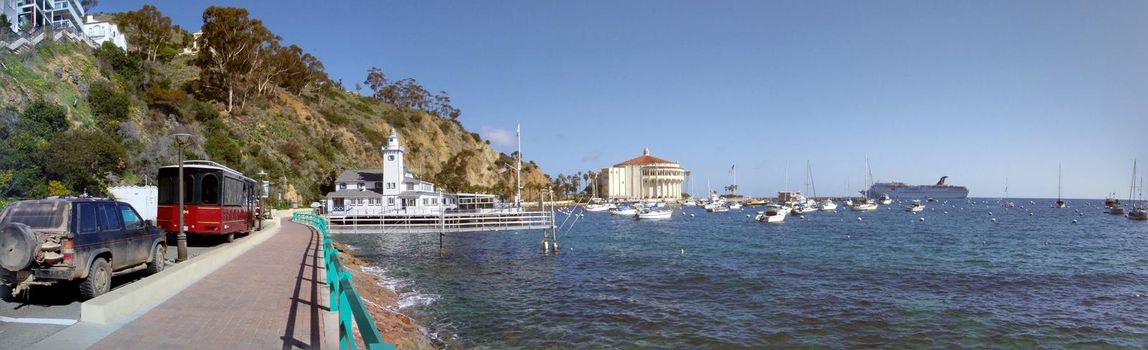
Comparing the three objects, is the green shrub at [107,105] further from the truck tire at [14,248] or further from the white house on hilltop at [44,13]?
the truck tire at [14,248]

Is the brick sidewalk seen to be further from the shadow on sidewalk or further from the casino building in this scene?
the casino building

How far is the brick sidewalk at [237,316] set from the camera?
7.68m

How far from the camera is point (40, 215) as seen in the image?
995cm

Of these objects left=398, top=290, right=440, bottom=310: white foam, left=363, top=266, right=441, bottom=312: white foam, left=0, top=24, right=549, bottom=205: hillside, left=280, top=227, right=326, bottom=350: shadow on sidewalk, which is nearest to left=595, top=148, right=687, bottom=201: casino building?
left=0, top=24, right=549, bottom=205: hillside

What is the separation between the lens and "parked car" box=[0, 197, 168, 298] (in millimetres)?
9227

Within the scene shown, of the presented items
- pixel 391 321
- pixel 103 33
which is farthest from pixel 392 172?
pixel 391 321

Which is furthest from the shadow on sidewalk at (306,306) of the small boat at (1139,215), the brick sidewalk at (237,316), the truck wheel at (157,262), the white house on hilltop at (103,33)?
the small boat at (1139,215)

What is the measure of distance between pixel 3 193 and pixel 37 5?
51.3 meters

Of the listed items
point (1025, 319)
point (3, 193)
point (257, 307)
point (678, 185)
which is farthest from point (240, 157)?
point (678, 185)

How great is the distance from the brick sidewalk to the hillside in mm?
24641

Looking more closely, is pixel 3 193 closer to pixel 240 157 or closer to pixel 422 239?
pixel 422 239

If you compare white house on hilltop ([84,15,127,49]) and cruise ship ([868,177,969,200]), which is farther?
cruise ship ([868,177,969,200])

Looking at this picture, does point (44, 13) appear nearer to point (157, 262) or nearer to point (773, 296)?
point (157, 262)

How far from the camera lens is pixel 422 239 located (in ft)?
156
